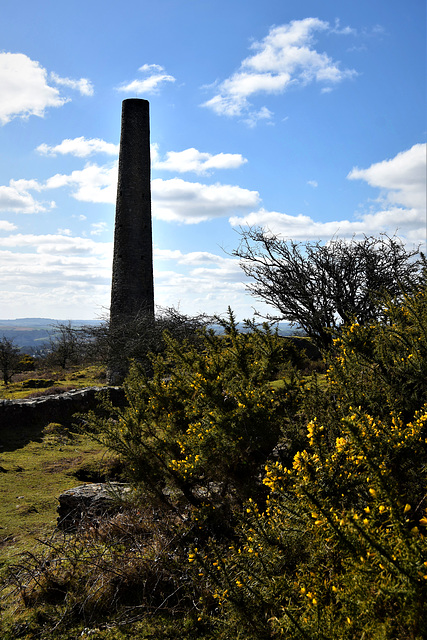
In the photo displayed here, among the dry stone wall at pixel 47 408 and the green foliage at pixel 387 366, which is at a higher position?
the green foliage at pixel 387 366

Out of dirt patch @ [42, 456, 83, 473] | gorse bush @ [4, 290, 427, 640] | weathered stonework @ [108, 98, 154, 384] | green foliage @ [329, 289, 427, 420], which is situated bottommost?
dirt patch @ [42, 456, 83, 473]

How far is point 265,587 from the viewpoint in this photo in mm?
2590

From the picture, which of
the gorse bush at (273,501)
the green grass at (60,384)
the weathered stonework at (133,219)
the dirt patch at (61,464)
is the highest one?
the weathered stonework at (133,219)

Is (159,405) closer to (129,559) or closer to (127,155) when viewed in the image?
(129,559)

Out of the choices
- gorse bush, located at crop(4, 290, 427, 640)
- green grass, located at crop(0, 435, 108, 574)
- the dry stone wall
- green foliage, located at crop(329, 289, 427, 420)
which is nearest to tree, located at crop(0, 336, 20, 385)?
the dry stone wall

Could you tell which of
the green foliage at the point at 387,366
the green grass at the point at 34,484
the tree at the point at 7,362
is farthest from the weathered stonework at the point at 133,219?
the green foliage at the point at 387,366

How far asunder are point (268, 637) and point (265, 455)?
5.65ft

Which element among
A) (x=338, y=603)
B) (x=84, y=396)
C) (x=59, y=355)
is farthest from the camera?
(x=59, y=355)

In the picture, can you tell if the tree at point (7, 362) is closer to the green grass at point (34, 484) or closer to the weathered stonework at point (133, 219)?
the weathered stonework at point (133, 219)

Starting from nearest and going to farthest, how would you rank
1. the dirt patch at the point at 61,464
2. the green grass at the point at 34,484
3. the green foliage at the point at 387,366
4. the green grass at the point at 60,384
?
the green foliage at the point at 387,366, the green grass at the point at 34,484, the dirt patch at the point at 61,464, the green grass at the point at 60,384

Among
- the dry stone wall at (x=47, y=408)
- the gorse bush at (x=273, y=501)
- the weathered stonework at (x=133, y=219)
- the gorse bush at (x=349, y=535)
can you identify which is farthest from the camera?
the weathered stonework at (x=133, y=219)

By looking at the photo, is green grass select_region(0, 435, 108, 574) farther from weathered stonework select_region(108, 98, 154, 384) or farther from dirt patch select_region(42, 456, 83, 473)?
weathered stonework select_region(108, 98, 154, 384)

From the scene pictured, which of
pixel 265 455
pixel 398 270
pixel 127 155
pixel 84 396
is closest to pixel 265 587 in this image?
pixel 265 455

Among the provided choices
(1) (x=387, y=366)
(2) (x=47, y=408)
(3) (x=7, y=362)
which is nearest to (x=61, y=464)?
(2) (x=47, y=408)
